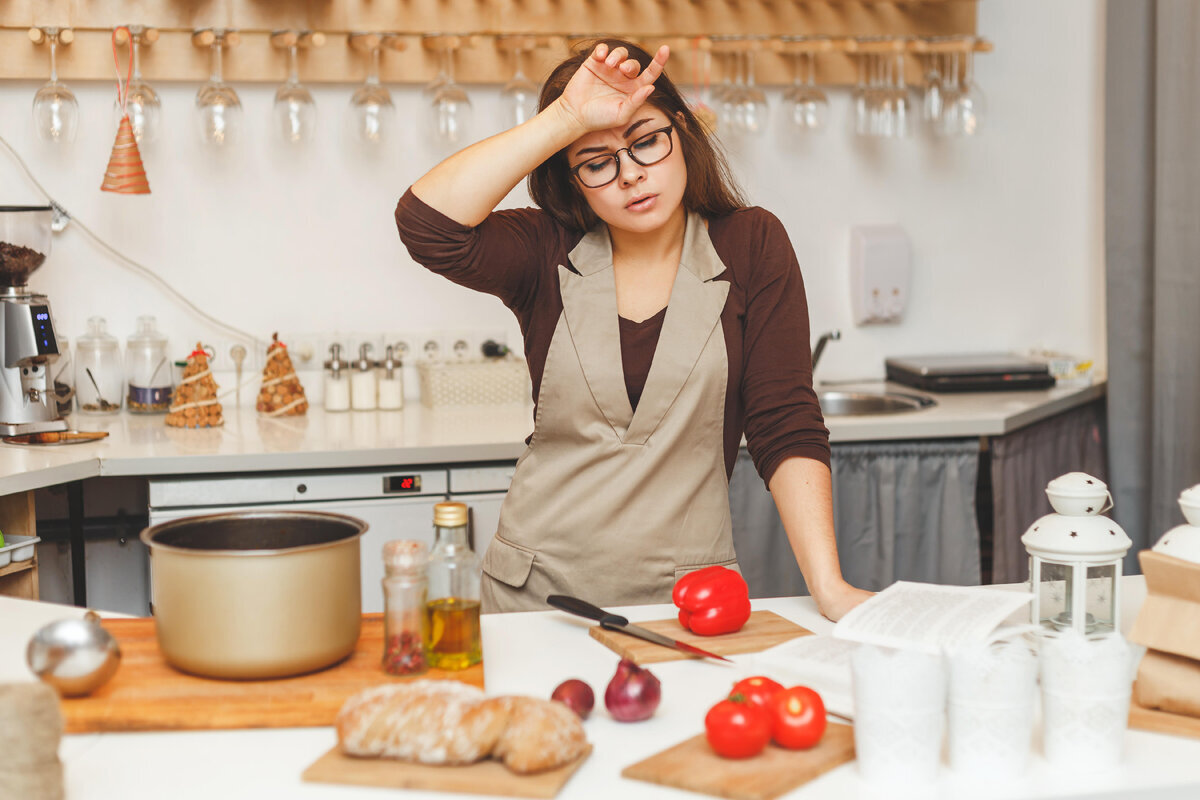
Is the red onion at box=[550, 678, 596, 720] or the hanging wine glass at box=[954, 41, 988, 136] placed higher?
the hanging wine glass at box=[954, 41, 988, 136]

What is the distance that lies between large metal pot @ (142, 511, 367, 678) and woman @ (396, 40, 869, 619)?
0.57 metres

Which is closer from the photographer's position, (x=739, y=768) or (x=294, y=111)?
(x=739, y=768)

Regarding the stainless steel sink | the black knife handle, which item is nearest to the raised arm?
the black knife handle

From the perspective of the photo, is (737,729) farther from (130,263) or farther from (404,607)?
(130,263)

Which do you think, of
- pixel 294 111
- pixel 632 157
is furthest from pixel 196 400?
pixel 632 157

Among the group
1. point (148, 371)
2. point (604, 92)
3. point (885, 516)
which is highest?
point (604, 92)

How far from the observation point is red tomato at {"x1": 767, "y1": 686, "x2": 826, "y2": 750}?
948mm

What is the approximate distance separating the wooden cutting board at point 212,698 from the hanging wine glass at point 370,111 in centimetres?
187

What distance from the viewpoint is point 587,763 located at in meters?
0.94

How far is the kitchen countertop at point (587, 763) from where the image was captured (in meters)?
0.89

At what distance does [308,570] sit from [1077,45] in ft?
10.1

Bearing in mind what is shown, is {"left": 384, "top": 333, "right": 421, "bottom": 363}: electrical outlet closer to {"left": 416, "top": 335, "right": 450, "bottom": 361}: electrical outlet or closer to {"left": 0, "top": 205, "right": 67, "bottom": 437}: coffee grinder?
{"left": 416, "top": 335, "right": 450, "bottom": 361}: electrical outlet

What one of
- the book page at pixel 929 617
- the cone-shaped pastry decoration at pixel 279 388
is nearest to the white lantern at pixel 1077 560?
the book page at pixel 929 617

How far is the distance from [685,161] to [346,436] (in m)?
1.19
